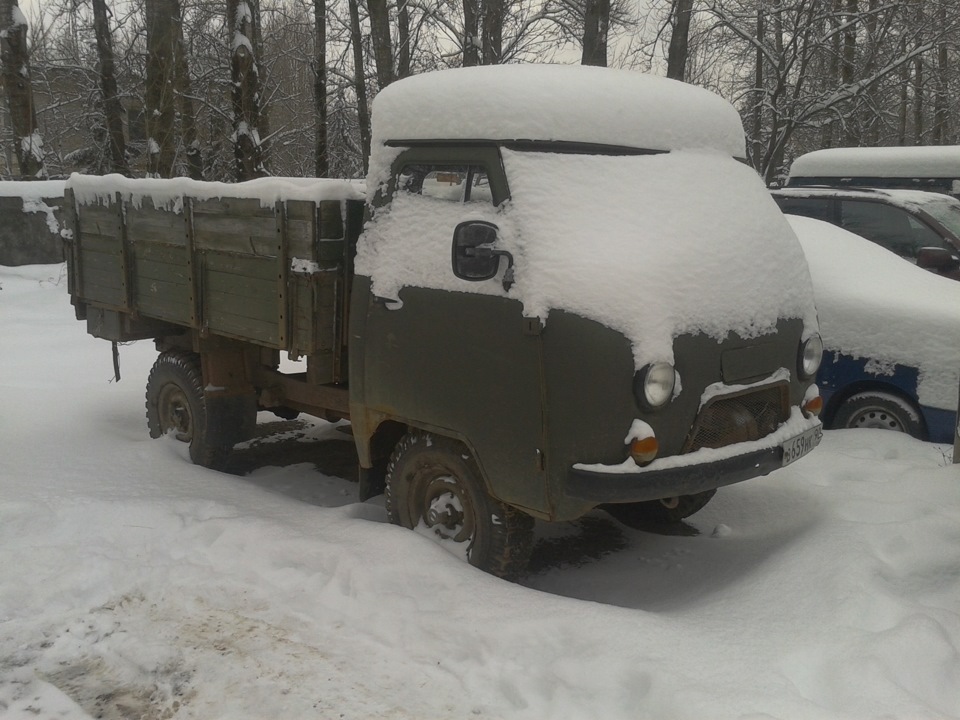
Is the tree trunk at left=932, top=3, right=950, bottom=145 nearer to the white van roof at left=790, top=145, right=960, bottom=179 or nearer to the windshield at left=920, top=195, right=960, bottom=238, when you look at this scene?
the white van roof at left=790, top=145, right=960, bottom=179

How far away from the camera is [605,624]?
3689 millimetres

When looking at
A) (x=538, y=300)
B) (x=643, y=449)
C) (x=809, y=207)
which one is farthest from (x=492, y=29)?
(x=643, y=449)

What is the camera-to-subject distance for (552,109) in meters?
4.18

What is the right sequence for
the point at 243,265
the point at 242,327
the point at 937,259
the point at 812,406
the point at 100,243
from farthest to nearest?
1. the point at 100,243
2. the point at 937,259
3. the point at 242,327
4. the point at 243,265
5. the point at 812,406

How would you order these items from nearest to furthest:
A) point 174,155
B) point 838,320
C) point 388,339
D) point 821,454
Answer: point 388,339 → point 821,454 → point 838,320 → point 174,155

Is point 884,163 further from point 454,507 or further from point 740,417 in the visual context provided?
point 454,507

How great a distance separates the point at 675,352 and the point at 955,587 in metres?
1.66

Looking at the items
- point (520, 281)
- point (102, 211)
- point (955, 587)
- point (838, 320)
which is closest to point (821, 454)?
point (838, 320)

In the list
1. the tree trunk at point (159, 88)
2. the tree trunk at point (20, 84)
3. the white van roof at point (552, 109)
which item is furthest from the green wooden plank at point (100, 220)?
the tree trunk at point (20, 84)

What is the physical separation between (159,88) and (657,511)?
12.0 metres

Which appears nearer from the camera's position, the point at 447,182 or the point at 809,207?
the point at 447,182

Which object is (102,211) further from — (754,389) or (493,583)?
(754,389)

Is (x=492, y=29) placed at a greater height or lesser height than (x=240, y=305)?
greater

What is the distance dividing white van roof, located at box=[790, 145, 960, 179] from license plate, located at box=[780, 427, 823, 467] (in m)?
6.22
